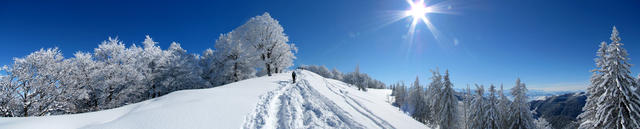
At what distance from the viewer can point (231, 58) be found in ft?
84.4

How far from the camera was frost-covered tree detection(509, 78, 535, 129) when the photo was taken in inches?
704

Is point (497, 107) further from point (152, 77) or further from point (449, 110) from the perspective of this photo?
point (152, 77)

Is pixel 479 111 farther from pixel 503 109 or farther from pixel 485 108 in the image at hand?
pixel 503 109

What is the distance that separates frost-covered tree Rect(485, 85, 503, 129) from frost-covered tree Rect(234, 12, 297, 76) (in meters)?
21.7

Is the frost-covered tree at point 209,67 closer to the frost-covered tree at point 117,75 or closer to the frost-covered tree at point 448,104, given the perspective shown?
the frost-covered tree at point 117,75

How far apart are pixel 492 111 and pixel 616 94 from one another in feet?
26.7

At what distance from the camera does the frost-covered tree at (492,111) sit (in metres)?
18.2

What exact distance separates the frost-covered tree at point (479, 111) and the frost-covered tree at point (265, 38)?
2105 cm

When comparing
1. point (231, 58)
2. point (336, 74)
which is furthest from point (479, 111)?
point (336, 74)

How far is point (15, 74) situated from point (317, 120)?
63.8 ft

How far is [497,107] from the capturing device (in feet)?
62.4

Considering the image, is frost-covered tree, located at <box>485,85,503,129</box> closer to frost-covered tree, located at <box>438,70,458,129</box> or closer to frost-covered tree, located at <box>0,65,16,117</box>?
frost-covered tree, located at <box>438,70,458,129</box>

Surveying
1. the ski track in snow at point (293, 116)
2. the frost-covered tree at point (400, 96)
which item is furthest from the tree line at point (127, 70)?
the frost-covered tree at point (400, 96)

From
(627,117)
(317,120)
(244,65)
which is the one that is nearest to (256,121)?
(317,120)
